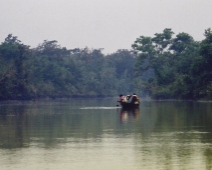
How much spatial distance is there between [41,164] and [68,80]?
83434 millimetres

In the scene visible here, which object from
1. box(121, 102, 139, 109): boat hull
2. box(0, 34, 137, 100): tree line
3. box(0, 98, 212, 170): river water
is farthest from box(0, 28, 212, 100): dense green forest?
box(0, 98, 212, 170): river water

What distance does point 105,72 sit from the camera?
112 meters

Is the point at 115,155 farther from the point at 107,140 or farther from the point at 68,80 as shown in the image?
the point at 68,80

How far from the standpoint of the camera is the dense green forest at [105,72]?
6481 centimetres

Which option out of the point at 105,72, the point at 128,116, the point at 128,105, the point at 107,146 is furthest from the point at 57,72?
the point at 107,146

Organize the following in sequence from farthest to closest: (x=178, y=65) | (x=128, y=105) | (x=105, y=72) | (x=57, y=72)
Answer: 1. (x=105, y=72)
2. (x=57, y=72)
3. (x=178, y=65)
4. (x=128, y=105)

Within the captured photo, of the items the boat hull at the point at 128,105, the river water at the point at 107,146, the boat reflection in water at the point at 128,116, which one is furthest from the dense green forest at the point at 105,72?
the river water at the point at 107,146

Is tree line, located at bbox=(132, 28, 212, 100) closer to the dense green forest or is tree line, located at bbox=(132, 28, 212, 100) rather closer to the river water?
the dense green forest

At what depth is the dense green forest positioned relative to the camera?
64.8 metres

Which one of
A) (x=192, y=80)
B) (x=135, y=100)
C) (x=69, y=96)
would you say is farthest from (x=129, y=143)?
(x=69, y=96)

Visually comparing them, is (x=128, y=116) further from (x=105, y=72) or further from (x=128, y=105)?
(x=105, y=72)

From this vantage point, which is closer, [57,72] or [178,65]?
[178,65]

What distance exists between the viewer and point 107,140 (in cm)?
2044

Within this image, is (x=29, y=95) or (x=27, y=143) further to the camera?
(x=29, y=95)
